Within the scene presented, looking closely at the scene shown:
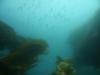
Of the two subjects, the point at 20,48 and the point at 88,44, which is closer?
the point at 20,48

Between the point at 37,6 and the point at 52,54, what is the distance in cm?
72

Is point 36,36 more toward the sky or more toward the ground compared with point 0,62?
more toward the sky

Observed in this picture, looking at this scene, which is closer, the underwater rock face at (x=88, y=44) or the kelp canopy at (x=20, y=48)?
the kelp canopy at (x=20, y=48)

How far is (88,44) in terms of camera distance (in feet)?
11.2

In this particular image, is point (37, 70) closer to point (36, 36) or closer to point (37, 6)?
point (36, 36)

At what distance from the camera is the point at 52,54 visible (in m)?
3.33

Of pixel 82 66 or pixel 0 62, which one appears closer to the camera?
pixel 0 62

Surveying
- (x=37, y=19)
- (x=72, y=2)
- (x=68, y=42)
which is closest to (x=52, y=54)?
(x=68, y=42)

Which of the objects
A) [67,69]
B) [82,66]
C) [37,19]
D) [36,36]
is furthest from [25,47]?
[82,66]

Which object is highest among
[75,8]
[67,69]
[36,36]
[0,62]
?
[75,8]

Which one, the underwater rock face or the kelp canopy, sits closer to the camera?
the kelp canopy

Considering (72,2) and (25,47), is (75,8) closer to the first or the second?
(72,2)

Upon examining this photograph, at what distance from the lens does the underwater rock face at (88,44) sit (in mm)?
3396

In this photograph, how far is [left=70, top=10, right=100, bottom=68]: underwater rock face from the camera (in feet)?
11.1
